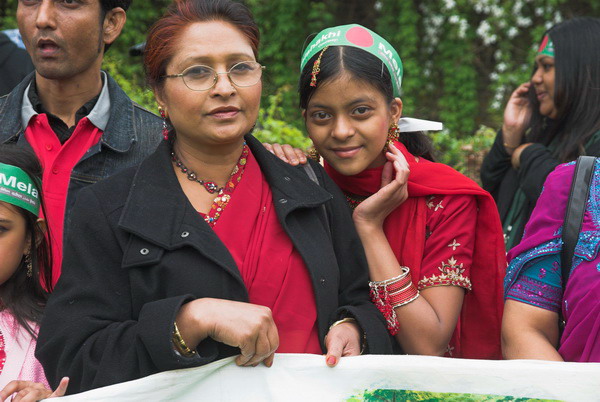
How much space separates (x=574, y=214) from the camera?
2305mm

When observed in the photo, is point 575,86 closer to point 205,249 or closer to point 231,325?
point 205,249

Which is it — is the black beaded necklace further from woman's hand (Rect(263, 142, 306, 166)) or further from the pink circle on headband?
the pink circle on headband

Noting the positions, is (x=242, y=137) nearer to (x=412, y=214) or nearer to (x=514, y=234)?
(x=412, y=214)

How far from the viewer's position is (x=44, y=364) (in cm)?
218

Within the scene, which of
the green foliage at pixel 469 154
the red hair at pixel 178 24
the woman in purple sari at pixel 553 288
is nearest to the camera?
the woman in purple sari at pixel 553 288

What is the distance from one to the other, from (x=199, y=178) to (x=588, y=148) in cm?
218

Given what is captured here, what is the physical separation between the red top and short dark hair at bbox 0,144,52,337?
20 centimetres

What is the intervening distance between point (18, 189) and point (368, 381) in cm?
130

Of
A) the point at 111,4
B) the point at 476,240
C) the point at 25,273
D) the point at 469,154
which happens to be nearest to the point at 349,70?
the point at 476,240

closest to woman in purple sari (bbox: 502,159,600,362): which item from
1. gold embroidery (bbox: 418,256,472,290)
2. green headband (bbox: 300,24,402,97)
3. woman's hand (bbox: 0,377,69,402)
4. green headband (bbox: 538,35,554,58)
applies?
gold embroidery (bbox: 418,256,472,290)

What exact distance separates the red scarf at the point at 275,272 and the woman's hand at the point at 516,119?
2.61 meters

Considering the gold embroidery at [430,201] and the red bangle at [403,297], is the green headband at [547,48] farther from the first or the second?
the red bangle at [403,297]

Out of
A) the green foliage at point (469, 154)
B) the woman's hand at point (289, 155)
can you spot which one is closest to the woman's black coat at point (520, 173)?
the green foliage at point (469, 154)

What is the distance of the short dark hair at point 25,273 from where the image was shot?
2578mm
